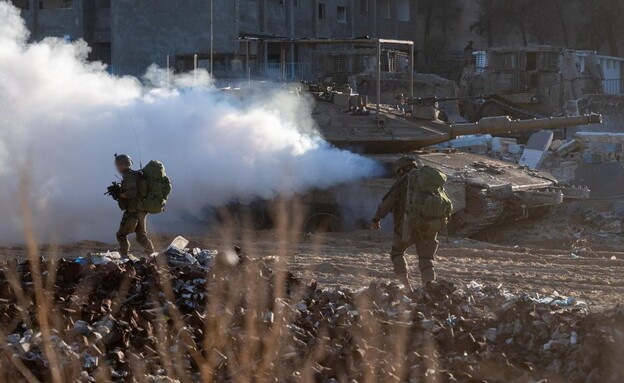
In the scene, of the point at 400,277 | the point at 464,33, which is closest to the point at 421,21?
the point at 464,33

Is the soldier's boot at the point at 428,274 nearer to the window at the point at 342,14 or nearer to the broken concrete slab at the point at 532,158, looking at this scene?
the broken concrete slab at the point at 532,158

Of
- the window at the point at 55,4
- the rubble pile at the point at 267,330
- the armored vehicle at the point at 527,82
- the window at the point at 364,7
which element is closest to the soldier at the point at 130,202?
the rubble pile at the point at 267,330

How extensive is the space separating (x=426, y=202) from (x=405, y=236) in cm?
37

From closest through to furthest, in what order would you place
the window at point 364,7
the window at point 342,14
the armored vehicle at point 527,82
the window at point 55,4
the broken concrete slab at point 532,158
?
the broken concrete slab at point 532,158
the armored vehicle at point 527,82
the window at point 55,4
the window at point 342,14
the window at point 364,7

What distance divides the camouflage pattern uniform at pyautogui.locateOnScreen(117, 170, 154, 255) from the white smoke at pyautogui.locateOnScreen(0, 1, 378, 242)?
321cm

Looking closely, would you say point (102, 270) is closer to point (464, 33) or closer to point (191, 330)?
point (191, 330)

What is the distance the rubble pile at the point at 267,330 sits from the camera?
676 centimetres

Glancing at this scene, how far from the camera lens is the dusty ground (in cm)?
1118

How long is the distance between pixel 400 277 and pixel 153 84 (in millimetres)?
11222

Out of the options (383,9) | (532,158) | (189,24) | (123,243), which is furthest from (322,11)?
(123,243)

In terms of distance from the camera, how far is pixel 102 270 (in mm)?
8148

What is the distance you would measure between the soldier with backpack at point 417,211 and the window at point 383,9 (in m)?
36.5

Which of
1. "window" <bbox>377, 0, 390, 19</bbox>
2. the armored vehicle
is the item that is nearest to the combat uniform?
the armored vehicle

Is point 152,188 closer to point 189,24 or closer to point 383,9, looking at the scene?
point 189,24
